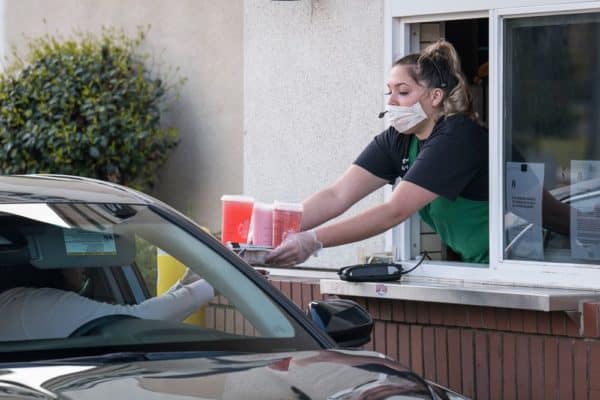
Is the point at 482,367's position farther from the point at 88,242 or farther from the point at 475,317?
the point at 88,242

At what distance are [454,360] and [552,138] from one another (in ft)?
3.74

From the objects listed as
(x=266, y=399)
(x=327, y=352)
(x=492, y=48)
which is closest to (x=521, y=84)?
(x=492, y=48)

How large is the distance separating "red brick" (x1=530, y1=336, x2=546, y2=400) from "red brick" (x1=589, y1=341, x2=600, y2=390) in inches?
9.5

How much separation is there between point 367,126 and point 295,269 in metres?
0.90

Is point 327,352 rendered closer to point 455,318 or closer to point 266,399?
point 266,399

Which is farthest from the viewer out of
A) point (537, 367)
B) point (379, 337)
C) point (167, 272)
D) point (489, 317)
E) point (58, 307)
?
point (379, 337)

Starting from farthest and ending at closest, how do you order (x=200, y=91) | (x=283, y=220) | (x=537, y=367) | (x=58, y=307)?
(x=200, y=91) < (x=537, y=367) < (x=283, y=220) < (x=58, y=307)

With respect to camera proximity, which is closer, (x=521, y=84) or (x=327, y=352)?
(x=327, y=352)

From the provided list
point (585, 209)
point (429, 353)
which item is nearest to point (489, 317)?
point (429, 353)

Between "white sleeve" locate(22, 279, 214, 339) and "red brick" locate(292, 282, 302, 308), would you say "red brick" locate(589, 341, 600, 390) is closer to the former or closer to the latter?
"red brick" locate(292, 282, 302, 308)

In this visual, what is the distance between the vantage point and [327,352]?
4.08 metres

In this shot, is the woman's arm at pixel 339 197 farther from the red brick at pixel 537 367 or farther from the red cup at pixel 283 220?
the red brick at pixel 537 367

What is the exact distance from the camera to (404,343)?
21.1 feet

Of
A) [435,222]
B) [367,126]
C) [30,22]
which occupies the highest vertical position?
[30,22]
